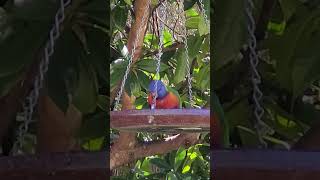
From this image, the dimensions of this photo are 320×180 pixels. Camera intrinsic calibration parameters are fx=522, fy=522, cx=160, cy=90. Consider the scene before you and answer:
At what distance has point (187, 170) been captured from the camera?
1.82 meters

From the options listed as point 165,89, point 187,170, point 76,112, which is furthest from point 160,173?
point 76,112

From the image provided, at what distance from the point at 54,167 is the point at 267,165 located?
18 centimetres

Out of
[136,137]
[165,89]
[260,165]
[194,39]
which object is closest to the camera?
[260,165]

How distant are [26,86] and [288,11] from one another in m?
0.24

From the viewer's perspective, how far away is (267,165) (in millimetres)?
426

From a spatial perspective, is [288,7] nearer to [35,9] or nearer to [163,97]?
[35,9]

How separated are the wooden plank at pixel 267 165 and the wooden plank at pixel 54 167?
10cm

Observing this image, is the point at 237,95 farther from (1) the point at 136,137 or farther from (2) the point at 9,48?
(1) the point at 136,137

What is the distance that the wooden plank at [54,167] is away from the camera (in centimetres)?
45

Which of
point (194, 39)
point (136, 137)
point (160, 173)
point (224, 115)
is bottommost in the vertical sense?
point (160, 173)

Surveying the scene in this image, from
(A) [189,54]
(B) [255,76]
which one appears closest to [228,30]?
(B) [255,76]

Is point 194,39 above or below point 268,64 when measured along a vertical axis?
above

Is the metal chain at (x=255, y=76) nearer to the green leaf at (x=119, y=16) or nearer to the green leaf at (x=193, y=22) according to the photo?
the green leaf at (x=119, y=16)

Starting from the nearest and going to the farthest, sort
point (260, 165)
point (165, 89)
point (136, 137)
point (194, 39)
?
point (260, 165), point (165, 89), point (194, 39), point (136, 137)
